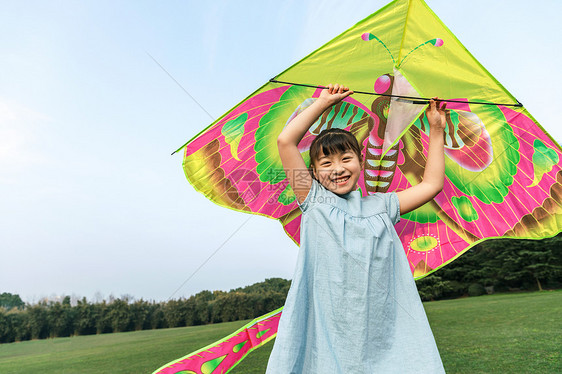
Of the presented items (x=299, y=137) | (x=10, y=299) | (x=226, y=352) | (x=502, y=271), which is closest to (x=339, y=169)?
(x=299, y=137)

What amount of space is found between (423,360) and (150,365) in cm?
547

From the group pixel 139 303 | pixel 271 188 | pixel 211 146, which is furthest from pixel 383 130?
pixel 139 303

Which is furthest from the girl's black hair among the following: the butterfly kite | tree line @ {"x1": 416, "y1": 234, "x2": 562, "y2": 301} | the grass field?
tree line @ {"x1": 416, "y1": 234, "x2": 562, "y2": 301}

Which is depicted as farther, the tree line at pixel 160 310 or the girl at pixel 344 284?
the tree line at pixel 160 310

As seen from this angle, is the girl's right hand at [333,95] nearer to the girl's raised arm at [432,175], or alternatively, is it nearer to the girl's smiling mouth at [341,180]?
the girl's smiling mouth at [341,180]

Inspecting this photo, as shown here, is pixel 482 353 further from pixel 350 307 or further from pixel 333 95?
pixel 333 95

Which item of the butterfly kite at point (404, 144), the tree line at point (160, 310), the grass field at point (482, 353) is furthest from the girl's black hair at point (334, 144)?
the tree line at point (160, 310)

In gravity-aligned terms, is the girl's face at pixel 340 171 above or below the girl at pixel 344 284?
above

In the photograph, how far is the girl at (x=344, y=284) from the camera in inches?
52.5

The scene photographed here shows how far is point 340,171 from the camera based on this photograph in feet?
5.14

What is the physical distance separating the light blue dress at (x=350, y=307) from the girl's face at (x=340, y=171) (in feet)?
0.30

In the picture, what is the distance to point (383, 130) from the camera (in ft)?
7.57

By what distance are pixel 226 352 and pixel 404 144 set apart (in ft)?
5.47

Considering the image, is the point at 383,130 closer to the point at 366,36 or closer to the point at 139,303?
the point at 366,36
